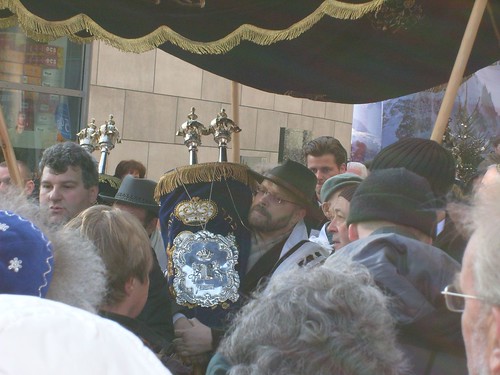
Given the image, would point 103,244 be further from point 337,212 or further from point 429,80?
point 429,80

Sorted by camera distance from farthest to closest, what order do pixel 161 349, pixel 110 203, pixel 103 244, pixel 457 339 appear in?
1. pixel 110 203
2. pixel 161 349
3. pixel 103 244
4. pixel 457 339

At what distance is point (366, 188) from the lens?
2.75 m

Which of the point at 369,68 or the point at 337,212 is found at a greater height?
the point at 369,68

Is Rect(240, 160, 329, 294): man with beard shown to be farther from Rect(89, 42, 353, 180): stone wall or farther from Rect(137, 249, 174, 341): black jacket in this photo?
Rect(89, 42, 353, 180): stone wall

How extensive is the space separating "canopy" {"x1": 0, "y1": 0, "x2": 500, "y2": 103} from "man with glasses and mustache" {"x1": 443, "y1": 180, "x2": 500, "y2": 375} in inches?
101

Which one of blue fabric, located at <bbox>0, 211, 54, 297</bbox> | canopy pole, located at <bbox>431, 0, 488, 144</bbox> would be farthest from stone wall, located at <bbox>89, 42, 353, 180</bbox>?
blue fabric, located at <bbox>0, 211, 54, 297</bbox>

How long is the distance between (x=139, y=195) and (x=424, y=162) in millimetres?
2121

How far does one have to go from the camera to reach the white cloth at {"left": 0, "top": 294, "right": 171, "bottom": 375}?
1.04 meters

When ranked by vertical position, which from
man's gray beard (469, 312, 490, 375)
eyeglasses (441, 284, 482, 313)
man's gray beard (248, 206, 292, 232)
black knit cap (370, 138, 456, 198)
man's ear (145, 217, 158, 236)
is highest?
black knit cap (370, 138, 456, 198)

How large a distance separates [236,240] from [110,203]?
121cm

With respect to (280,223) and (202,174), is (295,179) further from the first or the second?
(202,174)

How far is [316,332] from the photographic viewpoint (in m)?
1.87

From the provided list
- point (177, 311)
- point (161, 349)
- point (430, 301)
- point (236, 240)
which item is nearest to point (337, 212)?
point (236, 240)

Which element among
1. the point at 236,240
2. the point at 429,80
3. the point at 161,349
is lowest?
the point at 161,349
